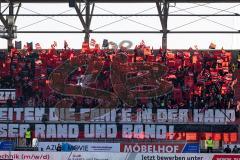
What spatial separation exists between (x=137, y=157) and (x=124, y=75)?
12590 millimetres

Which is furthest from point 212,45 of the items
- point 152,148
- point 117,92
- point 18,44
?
point 18,44

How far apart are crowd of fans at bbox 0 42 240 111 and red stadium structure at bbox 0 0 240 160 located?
0.06m

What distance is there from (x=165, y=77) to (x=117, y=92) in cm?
313

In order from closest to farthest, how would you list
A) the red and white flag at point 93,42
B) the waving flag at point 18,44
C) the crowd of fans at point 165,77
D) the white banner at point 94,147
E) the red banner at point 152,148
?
the red banner at point 152,148 < the white banner at point 94,147 < the crowd of fans at point 165,77 < the red and white flag at point 93,42 < the waving flag at point 18,44

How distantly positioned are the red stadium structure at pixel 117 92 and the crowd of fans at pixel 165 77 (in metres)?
0.06

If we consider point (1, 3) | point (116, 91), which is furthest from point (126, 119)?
point (1, 3)

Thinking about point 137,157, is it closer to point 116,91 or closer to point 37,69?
point 116,91

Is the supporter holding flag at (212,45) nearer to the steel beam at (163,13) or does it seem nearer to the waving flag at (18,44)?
the steel beam at (163,13)

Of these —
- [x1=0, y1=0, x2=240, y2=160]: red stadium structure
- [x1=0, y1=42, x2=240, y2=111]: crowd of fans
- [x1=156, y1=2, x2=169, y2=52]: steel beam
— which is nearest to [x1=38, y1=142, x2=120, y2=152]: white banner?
[x1=0, y1=0, x2=240, y2=160]: red stadium structure

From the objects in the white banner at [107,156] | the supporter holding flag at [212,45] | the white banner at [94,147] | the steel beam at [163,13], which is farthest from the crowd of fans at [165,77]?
the white banner at [107,156]

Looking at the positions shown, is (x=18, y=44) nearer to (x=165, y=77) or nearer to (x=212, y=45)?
(x=165, y=77)

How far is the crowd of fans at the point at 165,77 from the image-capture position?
40688 mm

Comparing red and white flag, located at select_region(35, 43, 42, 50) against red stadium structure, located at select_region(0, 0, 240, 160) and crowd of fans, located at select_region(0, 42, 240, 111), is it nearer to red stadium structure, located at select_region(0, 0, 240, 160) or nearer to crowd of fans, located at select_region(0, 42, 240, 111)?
red stadium structure, located at select_region(0, 0, 240, 160)

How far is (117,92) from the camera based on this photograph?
41.0m
